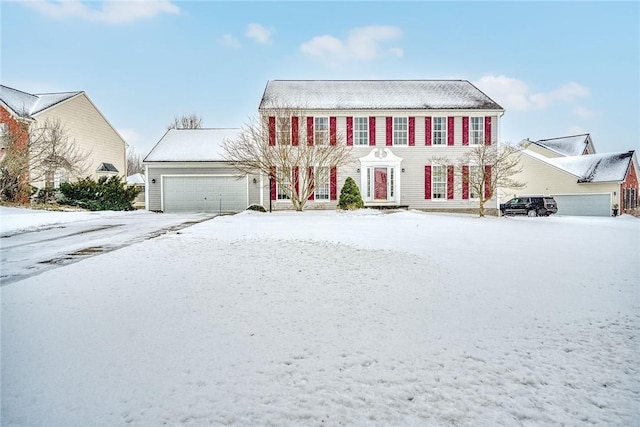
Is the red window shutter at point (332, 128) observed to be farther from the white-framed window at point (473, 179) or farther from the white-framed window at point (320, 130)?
the white-framed window at point (473, 179)

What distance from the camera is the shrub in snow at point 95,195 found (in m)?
16.3

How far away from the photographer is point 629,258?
18.9ft

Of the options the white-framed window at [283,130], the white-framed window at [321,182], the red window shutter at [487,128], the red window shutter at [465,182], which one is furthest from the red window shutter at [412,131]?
the white-framed window at [283,130]

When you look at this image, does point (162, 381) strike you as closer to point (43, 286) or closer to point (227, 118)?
point (43, 286)

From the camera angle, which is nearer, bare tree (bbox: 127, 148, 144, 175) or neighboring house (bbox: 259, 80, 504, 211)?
neighboring house (bbox: 259, 80, 504, 211)

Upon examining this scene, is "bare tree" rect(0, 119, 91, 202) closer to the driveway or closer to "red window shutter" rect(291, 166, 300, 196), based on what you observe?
the driveway

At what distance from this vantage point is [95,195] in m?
16.7

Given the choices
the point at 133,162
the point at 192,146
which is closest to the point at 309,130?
the point at 192,146

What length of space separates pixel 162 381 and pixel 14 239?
7.87 metres

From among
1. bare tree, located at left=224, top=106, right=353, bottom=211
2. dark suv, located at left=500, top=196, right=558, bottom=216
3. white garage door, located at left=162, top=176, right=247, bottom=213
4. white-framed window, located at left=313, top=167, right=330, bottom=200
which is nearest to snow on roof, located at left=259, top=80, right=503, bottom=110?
bare tree, located at left=224, top=106, right=353, bottom=211

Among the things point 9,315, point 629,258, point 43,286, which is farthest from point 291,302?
point 629,258

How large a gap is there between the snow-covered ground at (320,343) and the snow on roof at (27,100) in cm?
1967

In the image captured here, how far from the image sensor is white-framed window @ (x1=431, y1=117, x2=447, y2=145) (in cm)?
1866

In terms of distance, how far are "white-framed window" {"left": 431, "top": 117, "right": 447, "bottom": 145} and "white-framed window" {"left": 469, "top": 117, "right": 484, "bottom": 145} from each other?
1334 mm
